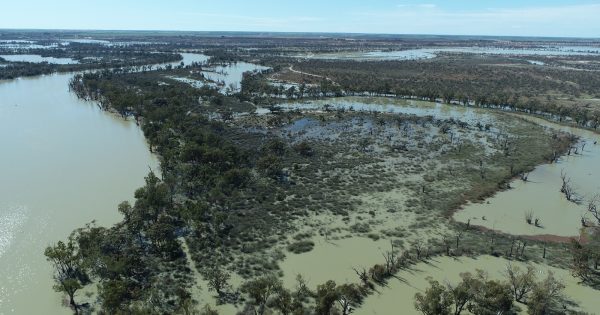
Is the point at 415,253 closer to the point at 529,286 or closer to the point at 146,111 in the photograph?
the point at 529,286

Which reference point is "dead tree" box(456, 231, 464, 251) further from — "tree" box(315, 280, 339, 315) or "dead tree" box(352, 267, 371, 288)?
"tree" box(315, 280, 339, 315)

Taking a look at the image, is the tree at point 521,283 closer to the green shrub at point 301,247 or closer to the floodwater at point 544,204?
the floodwater at point 544,204

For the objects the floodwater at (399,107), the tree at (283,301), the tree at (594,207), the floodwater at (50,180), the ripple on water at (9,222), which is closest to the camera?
the tree at (283,301)

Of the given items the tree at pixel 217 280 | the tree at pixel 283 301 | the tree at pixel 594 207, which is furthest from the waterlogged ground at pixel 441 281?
the tree at pixel 594 207

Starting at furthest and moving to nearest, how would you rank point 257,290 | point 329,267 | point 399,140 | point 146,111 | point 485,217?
point 146,111
point 399,140
point 485,217
point 329,267
point 257,290

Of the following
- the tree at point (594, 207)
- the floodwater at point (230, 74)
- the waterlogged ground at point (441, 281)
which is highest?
the floodwater at point (230, 74)

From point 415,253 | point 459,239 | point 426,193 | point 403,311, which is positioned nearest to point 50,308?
point 403,311

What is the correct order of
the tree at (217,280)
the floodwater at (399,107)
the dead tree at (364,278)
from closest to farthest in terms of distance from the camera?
1. the tree at (217,280)
2. the dead tree at (364,278)
3. the floodwater at (399,107)

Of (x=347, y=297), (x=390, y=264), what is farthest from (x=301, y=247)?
(x=347, y=297)
